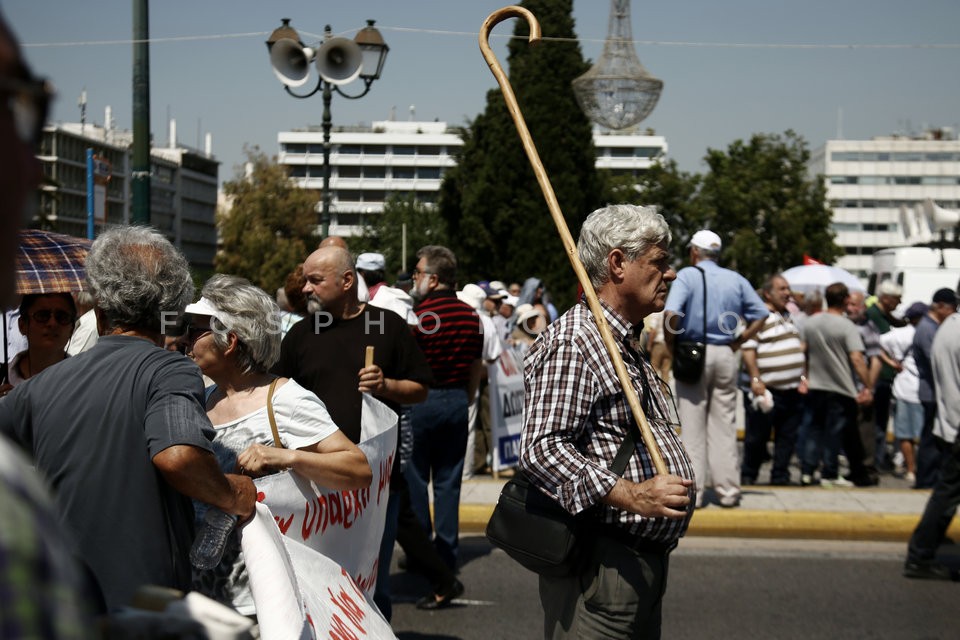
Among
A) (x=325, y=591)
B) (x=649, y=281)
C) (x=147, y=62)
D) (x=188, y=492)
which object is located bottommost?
(x=325, y=591)

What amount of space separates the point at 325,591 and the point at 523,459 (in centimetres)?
71

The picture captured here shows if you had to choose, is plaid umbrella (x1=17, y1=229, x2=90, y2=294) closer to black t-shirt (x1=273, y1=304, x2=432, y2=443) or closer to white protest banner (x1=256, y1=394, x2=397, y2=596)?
black t-shirt (x1=273, y1=304, x2=432, y2=443)

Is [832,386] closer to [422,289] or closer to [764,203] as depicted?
[422,289]

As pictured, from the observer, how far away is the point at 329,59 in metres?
12.9

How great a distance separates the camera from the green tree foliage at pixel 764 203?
47.4m

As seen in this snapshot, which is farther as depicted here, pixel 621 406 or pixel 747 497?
pixel 747 497

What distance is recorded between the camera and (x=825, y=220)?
50844 mm

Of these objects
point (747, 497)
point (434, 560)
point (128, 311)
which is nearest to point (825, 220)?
point (747, 497)

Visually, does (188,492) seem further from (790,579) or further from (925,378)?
(925,378)

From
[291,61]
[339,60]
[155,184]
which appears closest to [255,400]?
[339,60]

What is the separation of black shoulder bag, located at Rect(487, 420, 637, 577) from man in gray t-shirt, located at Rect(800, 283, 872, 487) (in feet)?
24.4

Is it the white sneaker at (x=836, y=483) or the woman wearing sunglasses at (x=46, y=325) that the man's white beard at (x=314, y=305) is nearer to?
the woman wearing sunglasses at (x=46, y=325)

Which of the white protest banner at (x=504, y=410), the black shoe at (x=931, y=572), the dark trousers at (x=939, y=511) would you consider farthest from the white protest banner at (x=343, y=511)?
the white protest banner at (x=504, y=410)

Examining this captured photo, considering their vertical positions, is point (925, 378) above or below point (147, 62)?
below
